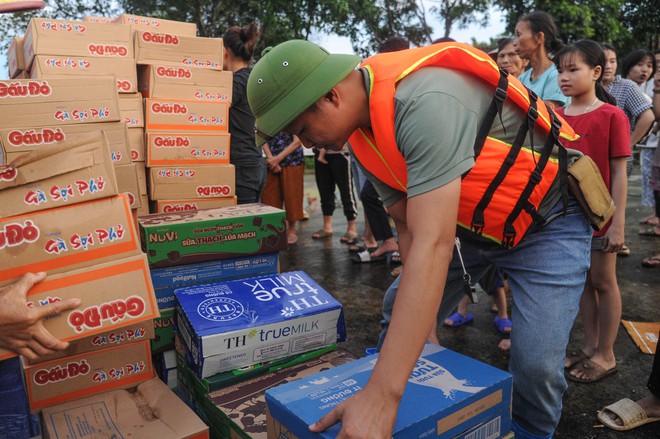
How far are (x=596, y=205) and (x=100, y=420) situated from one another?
6.05 ft

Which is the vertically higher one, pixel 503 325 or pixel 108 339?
pixel 108 339

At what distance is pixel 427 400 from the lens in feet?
3.95

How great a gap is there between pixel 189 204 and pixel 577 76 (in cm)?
231

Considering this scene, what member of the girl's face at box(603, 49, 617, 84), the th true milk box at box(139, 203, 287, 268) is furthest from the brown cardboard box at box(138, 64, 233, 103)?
the girl's face at box(603, 49, 617, 84)

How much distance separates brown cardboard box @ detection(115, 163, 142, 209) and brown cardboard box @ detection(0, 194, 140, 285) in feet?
2.74

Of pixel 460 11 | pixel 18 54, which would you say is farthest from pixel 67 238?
pixel 460 11

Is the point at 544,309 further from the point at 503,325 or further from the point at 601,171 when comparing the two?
the point at 503,325

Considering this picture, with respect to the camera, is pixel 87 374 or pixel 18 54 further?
pixel 18 54

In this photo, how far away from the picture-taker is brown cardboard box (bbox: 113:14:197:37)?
3266 millimetres

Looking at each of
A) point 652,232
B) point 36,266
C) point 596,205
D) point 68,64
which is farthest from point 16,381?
point 652,232

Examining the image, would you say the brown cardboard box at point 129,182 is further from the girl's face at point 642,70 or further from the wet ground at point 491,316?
the girl's face at point 642,70

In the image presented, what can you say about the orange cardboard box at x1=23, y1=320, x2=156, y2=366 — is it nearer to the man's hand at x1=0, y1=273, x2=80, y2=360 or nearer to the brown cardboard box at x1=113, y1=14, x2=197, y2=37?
the man's hand at x1=0, y1=273, x2=80, y2=360

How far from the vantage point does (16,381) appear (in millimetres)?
1924

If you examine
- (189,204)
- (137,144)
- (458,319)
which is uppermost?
(137,144)
